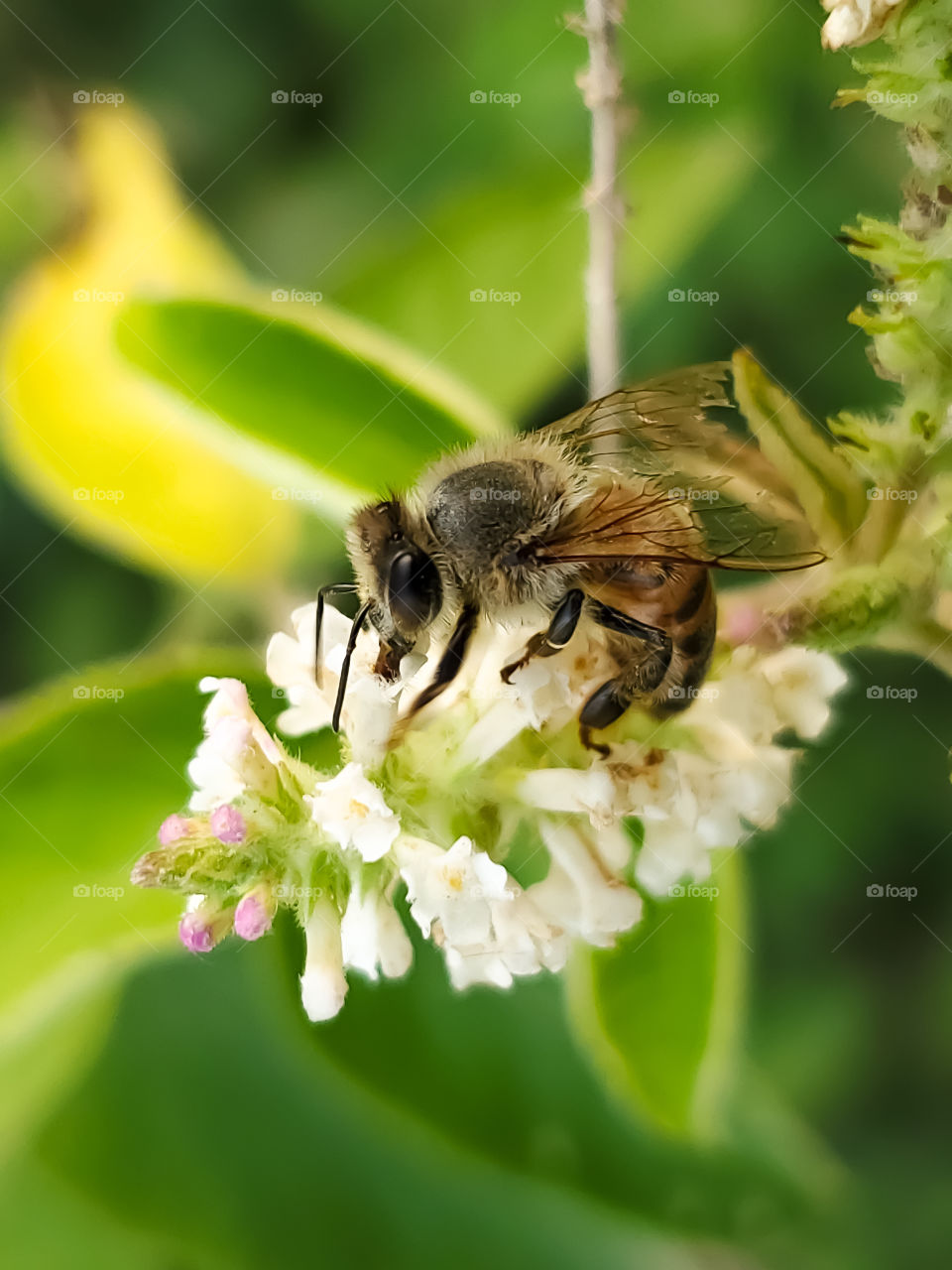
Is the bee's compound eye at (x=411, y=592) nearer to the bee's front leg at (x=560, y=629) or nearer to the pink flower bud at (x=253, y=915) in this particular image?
the bee's front leg at (x=560, y=629)

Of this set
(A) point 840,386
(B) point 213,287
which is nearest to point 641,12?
(A) point 840,386

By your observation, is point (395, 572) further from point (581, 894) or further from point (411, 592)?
point (581, 894)

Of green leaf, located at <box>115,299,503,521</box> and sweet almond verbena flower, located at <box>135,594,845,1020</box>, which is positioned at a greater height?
green leaf, located at <box>115,299,503,521</box>

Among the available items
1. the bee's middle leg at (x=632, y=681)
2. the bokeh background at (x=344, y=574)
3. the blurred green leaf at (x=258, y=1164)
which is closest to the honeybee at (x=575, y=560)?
the bee's middle leg at (x=632, y=681)

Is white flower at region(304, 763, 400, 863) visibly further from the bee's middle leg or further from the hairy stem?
the hairy stem

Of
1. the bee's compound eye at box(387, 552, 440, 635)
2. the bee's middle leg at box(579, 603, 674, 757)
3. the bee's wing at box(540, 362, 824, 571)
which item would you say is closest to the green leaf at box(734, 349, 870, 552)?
the bee's wing at box(540, 362, 824, 571)
